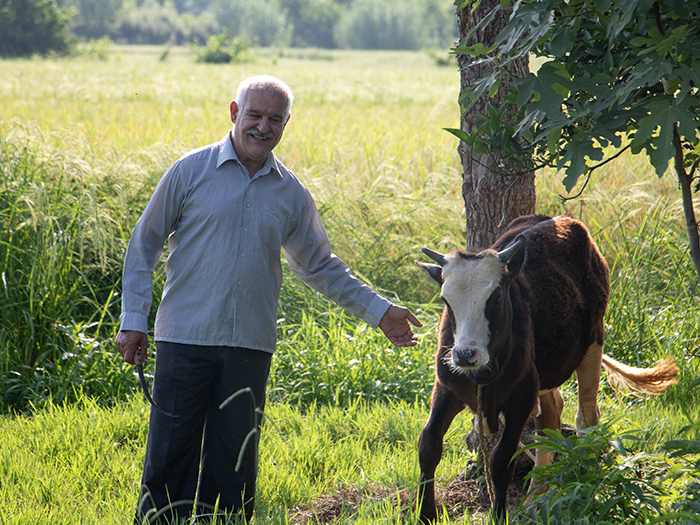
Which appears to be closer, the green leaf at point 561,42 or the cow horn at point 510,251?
the green leaf at point 561,42

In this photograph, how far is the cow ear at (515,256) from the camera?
10.1ft

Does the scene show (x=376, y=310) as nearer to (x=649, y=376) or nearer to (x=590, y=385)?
(x=590, y=385)

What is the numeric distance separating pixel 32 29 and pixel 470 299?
53.9 metres

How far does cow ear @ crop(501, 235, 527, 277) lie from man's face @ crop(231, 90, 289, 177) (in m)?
1.22

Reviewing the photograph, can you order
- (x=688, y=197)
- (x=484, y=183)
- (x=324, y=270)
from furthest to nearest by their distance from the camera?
(x=484, y=183), (x=324, y=270), (x=688, y=197)

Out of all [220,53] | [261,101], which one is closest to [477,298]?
[261,101]

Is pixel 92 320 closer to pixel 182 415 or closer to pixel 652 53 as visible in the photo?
pixel 182 415

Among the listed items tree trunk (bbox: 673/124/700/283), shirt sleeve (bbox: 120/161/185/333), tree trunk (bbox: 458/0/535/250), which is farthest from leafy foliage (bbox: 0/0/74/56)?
tree trunk (bbox: 673/124/700/283)

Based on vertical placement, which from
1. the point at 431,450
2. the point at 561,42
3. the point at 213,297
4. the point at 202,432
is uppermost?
the point at 561,42

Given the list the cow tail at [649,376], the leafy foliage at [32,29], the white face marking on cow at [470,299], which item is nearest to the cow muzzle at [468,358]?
the white face marking on cow at [470,299]

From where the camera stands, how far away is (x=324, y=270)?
3.61 meters

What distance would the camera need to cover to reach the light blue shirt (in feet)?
10.5

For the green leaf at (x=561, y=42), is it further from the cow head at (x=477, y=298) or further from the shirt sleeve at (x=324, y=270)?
the shirt sleeve at (x=324, y=270)

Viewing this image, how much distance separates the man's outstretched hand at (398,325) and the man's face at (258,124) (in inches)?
40.9
